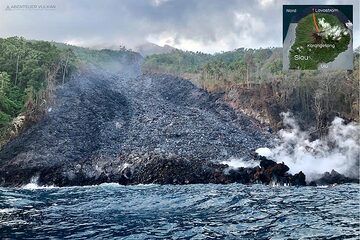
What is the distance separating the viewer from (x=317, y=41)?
2514 centimetres

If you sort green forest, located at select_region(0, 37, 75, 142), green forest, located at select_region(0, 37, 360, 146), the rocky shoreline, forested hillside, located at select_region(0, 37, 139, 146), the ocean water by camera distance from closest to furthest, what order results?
the ocean water
the rocky shoreline
forested hillside, located at select_region(0, 37, 139, 146)
green forest, located at select_region(0, 37, 75, 142)
green forest, located at select_region(0, 37, 360, 146)

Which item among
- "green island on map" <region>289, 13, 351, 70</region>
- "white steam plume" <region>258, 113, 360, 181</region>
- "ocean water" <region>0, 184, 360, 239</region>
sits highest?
"green island on map" <region>289, 13, 351, 70</region>

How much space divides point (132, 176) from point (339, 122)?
34.4 meters

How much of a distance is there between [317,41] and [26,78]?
190 ft

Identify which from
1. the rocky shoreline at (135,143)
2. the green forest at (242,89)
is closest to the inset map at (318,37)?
the rocky shoreline at (135,143)

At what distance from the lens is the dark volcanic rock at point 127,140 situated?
47.5m

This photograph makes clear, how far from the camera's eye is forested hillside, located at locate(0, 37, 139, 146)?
61469 mm

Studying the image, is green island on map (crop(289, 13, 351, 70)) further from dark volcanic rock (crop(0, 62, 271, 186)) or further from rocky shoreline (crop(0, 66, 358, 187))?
dark volcanic rock (crop(0, 62, 271, 186))

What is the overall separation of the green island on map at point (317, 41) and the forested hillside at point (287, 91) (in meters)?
40.9

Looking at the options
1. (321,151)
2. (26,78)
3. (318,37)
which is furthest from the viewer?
(26,78)

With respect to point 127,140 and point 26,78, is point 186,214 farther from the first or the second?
point 26,78

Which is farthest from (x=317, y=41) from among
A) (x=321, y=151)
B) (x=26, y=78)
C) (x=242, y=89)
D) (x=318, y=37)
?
(x=242, y=89)

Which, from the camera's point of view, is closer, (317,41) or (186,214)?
(317,41)

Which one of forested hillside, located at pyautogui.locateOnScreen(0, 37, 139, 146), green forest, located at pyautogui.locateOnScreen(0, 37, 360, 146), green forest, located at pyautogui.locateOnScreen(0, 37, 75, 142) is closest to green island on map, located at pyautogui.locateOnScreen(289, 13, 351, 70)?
green forest, located at pyautogui.locateOnScreen(0, 37, 360, 146)
